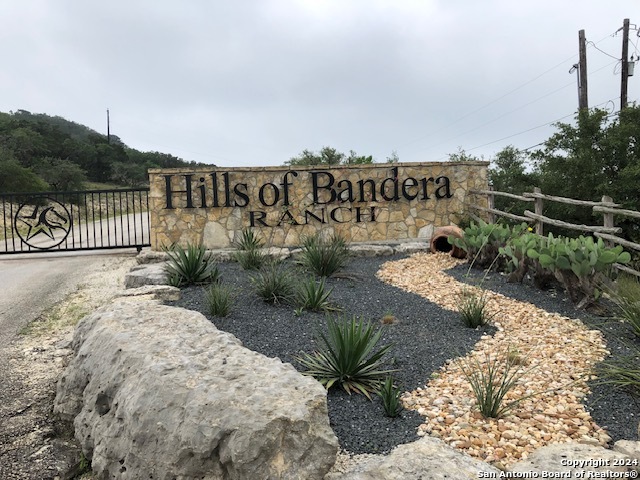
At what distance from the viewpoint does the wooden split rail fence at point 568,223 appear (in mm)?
6539

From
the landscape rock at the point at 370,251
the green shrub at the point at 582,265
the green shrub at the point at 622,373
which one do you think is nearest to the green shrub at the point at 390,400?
the green shrub at the point at 622,373

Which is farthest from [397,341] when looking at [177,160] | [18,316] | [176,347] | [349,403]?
[177,160]

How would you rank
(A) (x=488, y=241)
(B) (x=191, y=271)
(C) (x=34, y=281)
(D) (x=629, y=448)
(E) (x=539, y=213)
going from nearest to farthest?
(D) (x=629, y=448), (B) (x=191, y=271), (A) (x=488, y=241), (C) (x=34, y=281), (E) (x=539, y=213)

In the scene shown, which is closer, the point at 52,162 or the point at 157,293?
the point at 157,293

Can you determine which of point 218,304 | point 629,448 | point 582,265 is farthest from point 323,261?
point 629,448

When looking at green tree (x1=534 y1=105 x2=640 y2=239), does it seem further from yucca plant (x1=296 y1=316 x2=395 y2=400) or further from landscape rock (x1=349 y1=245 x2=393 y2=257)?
yucca plant (x1=296 y1=316 x2=395 y2=400)

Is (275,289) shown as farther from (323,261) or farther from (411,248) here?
(411,248)

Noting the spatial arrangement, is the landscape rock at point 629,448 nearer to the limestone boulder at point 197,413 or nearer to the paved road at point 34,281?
the limestone boulder at point 197,413

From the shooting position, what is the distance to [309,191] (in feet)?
36.1

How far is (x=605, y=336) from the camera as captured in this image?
15.4 feet

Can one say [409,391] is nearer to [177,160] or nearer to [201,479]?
[201,479]

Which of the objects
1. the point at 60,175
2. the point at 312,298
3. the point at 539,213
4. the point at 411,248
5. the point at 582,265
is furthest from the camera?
the point at 60,175

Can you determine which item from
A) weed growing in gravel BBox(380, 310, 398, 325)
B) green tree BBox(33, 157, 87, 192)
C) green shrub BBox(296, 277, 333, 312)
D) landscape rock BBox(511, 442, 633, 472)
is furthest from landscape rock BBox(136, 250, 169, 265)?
A: green tree BBox(33, 157, 87, 192)

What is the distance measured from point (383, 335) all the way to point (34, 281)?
264 inches
